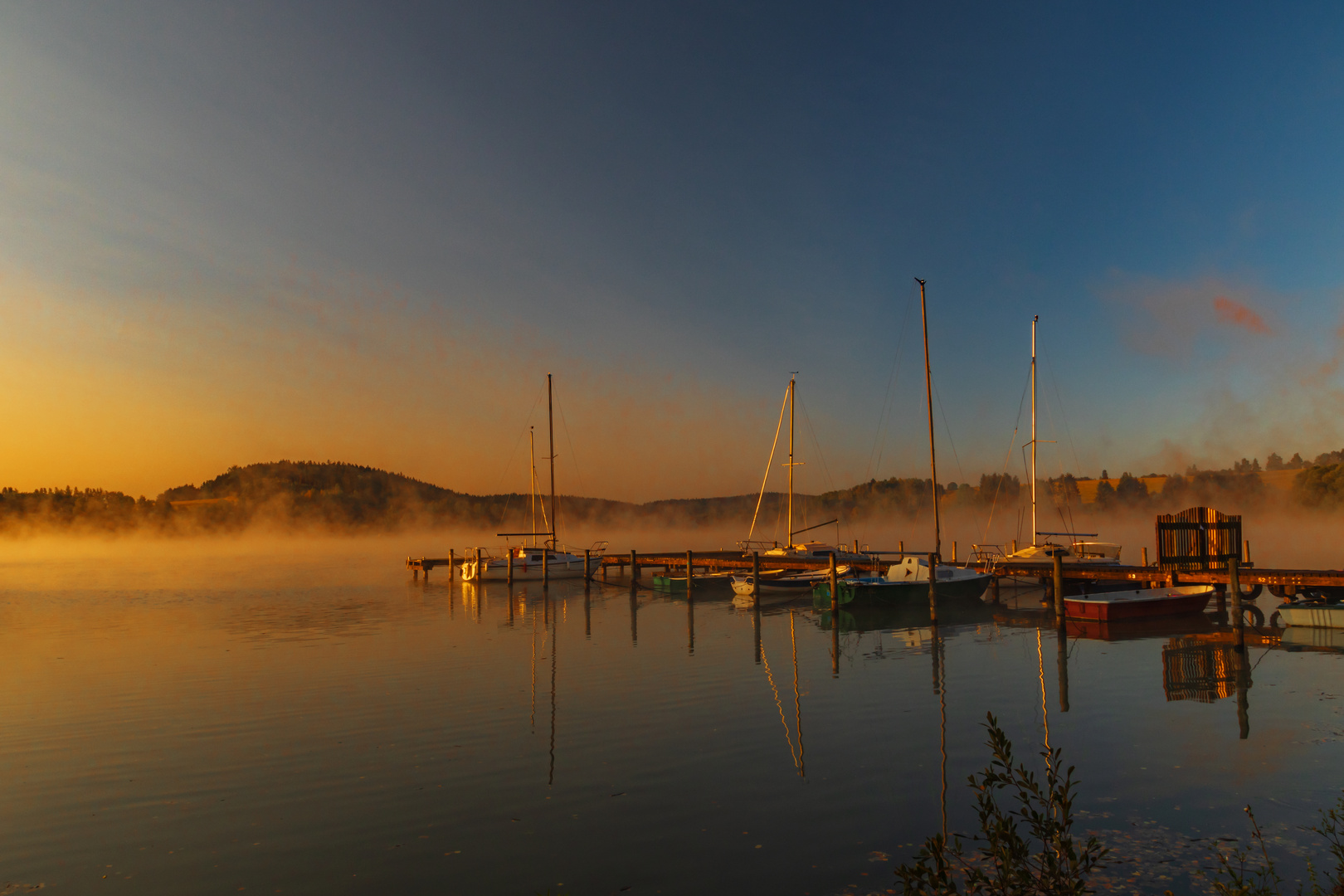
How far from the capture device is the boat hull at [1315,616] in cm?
3131

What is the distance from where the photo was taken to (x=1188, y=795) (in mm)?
12773

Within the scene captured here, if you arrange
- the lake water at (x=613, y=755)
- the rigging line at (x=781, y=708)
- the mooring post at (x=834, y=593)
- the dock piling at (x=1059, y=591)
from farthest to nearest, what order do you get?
the mooring post at (x=834, y=593), the dock piling at (x=1059, y=591), the rigging line at (x=781, y=708), the lake water at (x=613, y=755)

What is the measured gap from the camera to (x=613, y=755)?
15805 millimetres

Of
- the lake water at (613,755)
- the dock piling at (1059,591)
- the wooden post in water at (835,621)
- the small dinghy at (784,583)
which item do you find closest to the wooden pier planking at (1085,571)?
the dock piling at (1059,591)

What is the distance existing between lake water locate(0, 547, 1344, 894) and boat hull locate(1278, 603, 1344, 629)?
4251mm

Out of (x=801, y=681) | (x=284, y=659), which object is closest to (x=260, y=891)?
(x=801, y=681)

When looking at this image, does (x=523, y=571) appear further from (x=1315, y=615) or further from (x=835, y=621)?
(x=1315, y=615)

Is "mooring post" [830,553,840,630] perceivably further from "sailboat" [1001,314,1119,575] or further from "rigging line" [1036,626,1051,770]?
"sailboat" [1001,314,1119,575]

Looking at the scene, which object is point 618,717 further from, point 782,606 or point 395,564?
point 395,564

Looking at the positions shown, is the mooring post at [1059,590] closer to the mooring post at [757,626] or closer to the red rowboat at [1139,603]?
the red rowboat at [1139,603]

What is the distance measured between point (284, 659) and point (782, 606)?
2714 cm

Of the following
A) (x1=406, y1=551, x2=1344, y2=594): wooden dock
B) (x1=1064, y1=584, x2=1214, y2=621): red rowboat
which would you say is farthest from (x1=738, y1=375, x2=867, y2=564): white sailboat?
(x1=1064, y1=584, x2=1214, y2=621): red rowboat

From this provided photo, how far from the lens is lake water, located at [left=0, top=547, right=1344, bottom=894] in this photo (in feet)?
35.4

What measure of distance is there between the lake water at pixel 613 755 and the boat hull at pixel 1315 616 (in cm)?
425
